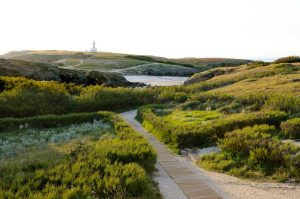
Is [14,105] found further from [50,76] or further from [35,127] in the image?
[50,76]

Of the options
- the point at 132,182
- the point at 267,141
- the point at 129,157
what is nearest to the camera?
the point at 132,182

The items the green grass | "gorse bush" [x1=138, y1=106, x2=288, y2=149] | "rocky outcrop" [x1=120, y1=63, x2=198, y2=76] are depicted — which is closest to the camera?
"gorse bush" [x1=138, y1=106, x2=288, y2=149]

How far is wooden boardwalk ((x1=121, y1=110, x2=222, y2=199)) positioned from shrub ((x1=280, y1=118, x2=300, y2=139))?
4395mm

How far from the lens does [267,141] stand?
541 inches

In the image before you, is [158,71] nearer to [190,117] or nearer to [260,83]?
[260,83]

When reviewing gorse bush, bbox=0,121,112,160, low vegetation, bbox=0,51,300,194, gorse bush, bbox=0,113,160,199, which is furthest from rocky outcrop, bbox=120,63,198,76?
gorse bush, bbox=0,113,160,199

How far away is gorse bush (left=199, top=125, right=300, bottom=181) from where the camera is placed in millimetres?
12234

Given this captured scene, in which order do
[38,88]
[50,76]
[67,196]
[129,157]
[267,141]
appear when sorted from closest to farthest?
[67,196] → [129,157] → [267,141] → [38,88] → [50,76]

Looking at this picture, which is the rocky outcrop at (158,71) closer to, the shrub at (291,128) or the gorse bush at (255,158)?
the shrub at (291,128)

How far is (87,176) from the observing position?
10.0 meters

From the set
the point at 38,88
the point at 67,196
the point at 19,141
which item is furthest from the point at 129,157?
the point at 38,88

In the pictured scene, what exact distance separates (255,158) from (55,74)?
37817 millimetres

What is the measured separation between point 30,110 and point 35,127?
3.23 m

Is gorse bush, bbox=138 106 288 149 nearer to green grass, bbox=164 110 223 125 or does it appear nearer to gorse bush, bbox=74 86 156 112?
green grass, bbox=164 110 223 125
